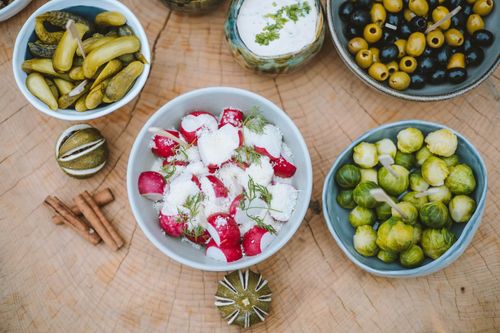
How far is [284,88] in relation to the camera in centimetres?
168

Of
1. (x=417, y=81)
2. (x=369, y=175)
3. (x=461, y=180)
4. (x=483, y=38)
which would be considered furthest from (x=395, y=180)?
(x=483, y=38)

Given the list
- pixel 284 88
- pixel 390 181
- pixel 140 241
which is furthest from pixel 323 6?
pixel 140 241

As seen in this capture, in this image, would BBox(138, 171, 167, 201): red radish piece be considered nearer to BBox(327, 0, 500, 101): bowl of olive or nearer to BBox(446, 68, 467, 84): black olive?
BBox(327, 0, 500, 101): bowl of olive

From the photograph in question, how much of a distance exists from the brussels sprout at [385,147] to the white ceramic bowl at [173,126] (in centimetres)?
26

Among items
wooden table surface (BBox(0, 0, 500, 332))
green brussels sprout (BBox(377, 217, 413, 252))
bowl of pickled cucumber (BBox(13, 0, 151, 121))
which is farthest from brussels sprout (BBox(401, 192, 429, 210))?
bowl of pickled cucumber (BBox(13, 0, 151, 121))

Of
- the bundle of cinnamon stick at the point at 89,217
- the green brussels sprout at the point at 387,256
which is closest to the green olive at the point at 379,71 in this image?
the green brussels sprout at the point at 387,256

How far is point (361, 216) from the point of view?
1.51 metres

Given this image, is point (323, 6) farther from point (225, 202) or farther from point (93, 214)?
point (93, 214)

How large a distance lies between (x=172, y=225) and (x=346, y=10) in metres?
0.88

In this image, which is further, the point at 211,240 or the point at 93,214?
the point at 93,214

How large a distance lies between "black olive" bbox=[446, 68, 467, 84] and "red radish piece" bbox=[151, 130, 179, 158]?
0.88m

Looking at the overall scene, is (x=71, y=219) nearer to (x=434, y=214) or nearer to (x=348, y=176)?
(x=348, y=176)

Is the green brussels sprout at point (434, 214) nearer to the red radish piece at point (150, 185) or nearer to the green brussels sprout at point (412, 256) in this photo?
the green brussels sprout at point (412, 256)

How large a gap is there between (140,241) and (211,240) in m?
0.32
